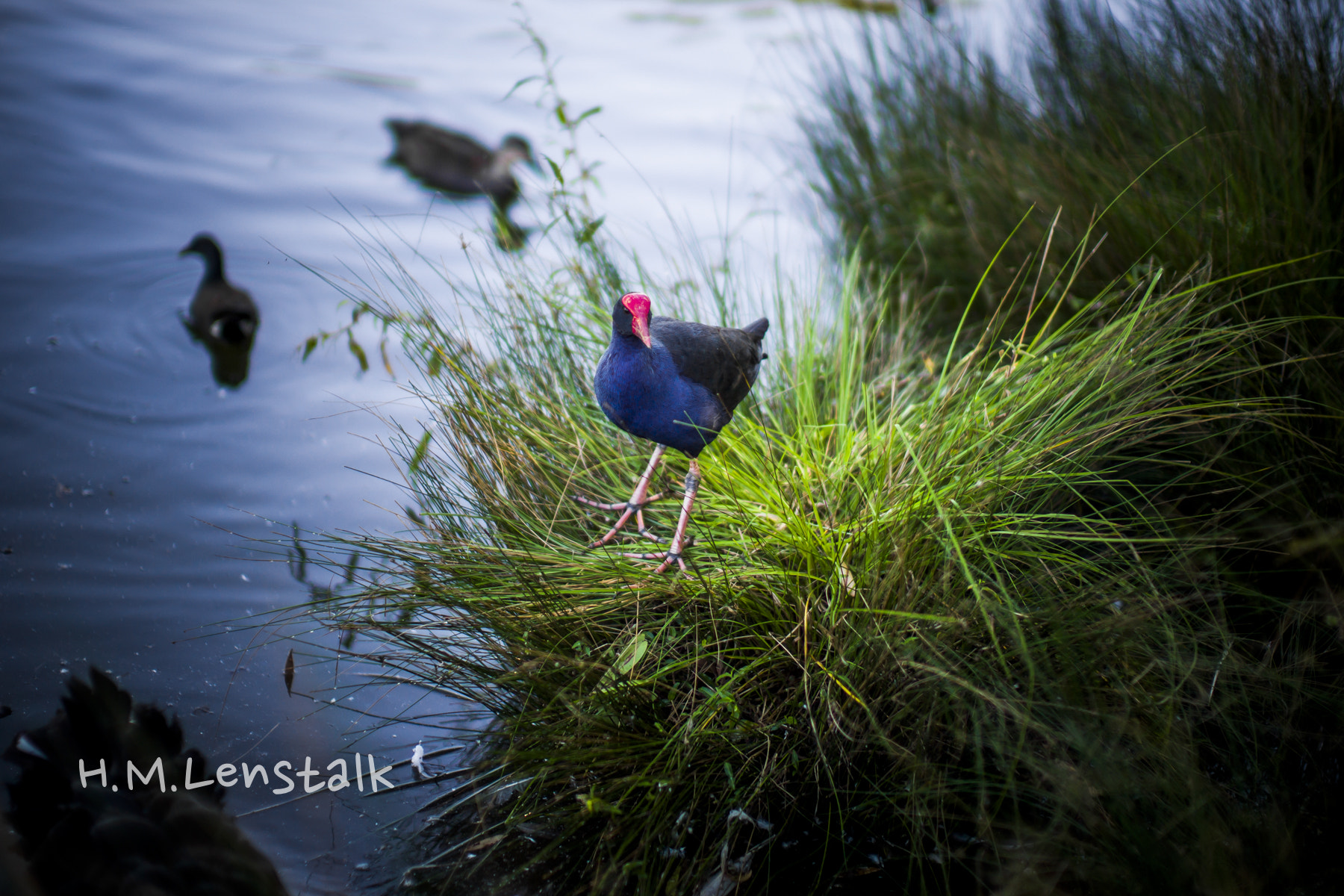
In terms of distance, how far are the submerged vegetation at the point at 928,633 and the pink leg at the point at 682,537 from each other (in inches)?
2.7

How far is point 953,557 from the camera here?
1938mm

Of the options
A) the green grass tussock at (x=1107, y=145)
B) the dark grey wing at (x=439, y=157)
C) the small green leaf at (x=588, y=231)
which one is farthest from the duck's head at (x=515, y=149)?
the small green leaf at (x=588, y=231)

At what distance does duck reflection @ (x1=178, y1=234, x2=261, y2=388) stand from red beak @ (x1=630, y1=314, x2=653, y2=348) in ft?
7.83

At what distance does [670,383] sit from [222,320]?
2.65 m

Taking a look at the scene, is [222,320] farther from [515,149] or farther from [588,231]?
[515,149]

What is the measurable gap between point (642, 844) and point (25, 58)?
6.73 m

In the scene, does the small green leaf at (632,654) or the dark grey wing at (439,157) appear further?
the dark grey wing at (439,157)

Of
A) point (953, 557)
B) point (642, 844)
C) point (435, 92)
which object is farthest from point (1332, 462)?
point (435, 92)

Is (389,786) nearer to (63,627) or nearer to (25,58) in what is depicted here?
(63,627)

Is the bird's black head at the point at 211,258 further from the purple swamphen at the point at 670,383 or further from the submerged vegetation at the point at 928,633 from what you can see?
the purple swamphen at the point at 670,383

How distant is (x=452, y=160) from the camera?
535cm

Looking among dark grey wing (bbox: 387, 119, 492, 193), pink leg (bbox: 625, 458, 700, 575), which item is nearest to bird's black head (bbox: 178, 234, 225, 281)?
dark grey wing (bbox: 387, 119, 492, 193)

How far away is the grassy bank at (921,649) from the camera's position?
65.5 inches

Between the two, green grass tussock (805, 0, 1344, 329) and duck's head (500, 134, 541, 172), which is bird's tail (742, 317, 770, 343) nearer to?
green grass tussock (805, 0, 1344, 329)
